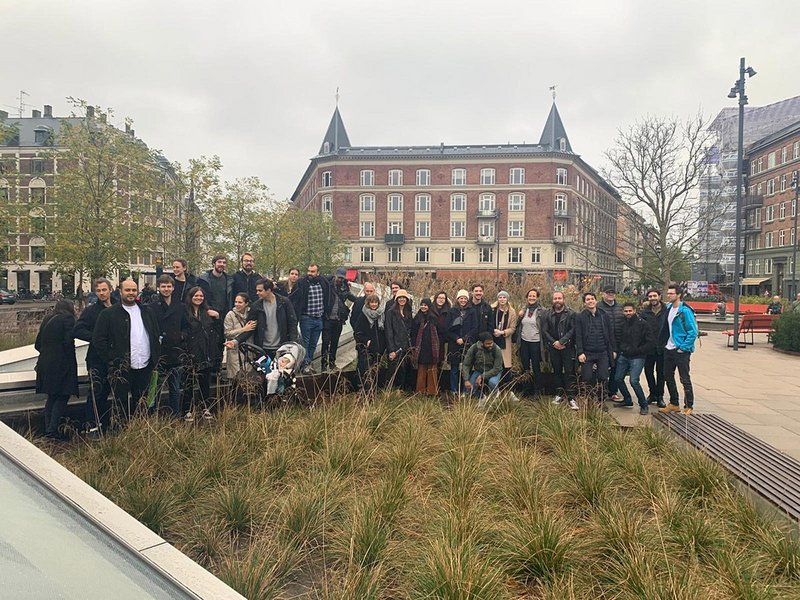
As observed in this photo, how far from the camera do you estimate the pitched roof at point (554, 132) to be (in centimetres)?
6931

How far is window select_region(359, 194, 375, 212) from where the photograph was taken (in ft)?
219

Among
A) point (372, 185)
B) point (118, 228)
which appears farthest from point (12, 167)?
point (372, 185)

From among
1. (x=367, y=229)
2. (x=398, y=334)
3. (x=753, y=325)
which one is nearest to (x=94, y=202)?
(x=398, y=334)

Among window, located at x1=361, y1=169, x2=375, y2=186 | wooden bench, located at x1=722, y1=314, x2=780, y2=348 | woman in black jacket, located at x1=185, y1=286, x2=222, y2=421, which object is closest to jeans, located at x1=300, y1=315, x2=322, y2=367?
woman in black jacket, located at x1=185, y1=286, x2=222, y2=421

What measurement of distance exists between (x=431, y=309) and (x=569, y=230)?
6267 centimetres

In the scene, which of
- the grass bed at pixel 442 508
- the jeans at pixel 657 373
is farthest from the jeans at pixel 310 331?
the jeans at pixel 657 373

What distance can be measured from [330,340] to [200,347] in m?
2.18

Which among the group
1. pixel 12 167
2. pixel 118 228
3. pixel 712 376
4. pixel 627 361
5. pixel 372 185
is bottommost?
pixel 712 376

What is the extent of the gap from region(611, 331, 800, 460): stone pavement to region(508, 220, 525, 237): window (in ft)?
170

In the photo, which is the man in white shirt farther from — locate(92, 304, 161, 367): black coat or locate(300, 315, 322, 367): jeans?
locate(300, 315, 322, 367): jeans

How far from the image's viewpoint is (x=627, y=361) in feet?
24.0

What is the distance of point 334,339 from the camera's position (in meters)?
7.77

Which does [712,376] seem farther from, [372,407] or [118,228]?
[118,228]

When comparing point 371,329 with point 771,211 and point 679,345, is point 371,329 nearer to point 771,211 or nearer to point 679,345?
point 679,345
